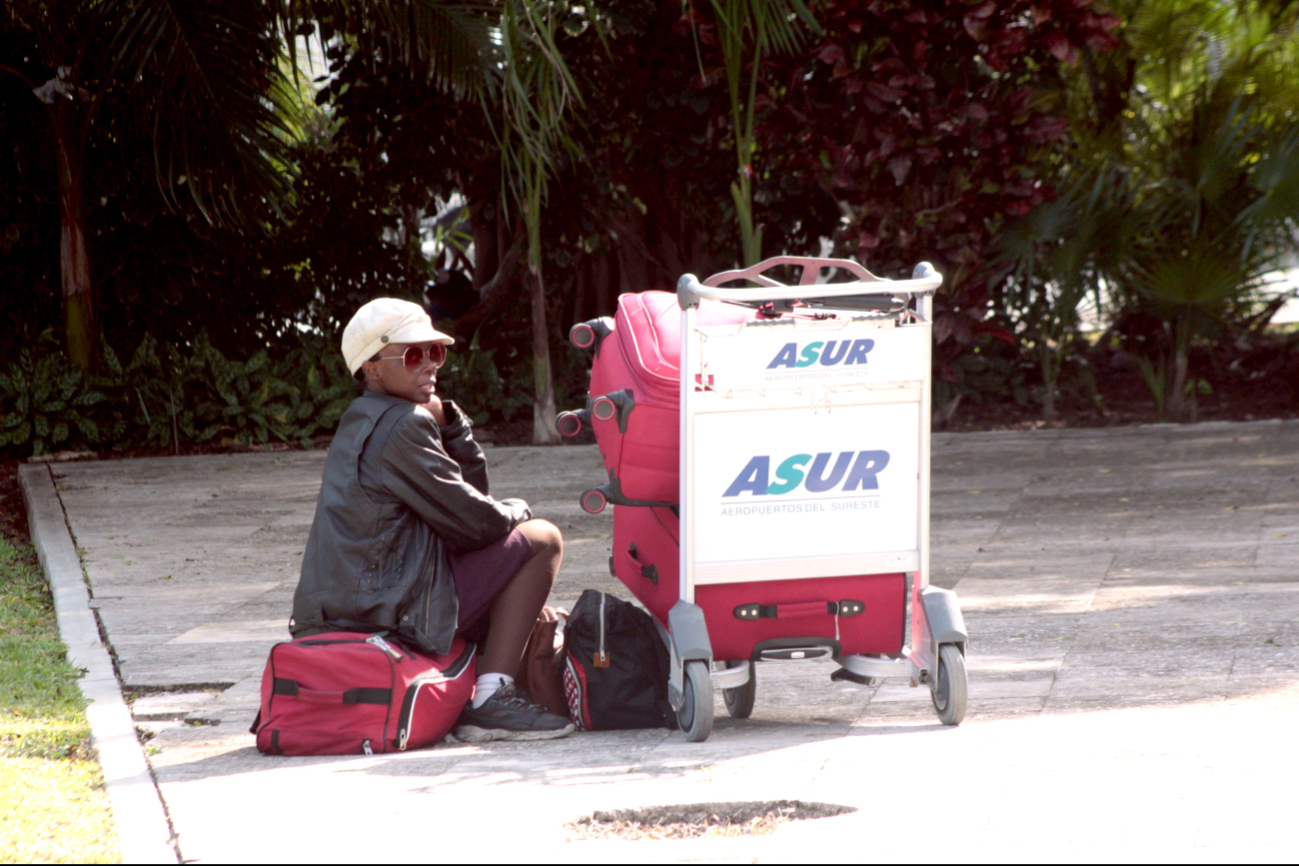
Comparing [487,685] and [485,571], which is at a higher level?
[485,571]

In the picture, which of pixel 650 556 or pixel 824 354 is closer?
pixel 824 354

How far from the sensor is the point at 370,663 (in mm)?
3914

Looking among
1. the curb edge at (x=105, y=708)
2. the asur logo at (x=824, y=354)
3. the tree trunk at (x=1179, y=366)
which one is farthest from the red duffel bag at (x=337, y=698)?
the tree trunk at (x=1179, y=366)

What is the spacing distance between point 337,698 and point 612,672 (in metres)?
0.80

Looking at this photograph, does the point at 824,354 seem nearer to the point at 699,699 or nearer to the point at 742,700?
the point at 699,699

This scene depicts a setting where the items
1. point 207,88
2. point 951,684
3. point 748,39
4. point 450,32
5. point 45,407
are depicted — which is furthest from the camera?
point 45,407

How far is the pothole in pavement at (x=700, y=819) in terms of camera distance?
3.17 m

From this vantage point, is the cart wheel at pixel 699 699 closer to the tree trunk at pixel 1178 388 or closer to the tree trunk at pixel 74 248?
the tree trunk at pixel 1178 388

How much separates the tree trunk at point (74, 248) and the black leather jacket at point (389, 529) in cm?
691

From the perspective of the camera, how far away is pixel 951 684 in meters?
3.99

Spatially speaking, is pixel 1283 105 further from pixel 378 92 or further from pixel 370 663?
pixel 370 663

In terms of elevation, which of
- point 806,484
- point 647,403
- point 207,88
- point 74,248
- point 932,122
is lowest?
point 806,484

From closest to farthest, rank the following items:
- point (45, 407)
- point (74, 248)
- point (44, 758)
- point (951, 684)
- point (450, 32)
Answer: point (44, 758) → point (951, 684) → point (450, 32) → point (45, 407) → point (74, 248)

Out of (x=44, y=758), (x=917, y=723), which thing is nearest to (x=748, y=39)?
(x=917, y=723)
